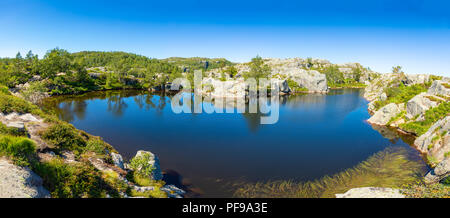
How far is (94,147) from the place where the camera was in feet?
66.1

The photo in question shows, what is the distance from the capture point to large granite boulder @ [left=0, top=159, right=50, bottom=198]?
958 centimetres

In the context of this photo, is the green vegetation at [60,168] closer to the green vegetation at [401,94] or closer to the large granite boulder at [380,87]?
the green vegetation at [401,94]

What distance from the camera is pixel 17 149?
40.9 feet

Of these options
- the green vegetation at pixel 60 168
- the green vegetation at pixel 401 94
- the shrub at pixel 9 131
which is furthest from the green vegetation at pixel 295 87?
the shrub at pixel 9 131

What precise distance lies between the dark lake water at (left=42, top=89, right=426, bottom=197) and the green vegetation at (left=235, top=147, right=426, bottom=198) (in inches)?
53.9

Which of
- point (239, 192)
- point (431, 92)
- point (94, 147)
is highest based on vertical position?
point (431, 92)

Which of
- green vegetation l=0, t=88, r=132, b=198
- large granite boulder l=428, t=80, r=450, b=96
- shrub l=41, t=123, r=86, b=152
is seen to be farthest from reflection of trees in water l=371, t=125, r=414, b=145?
shrub l=41, t=123, r=86, b=152

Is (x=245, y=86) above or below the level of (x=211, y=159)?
above

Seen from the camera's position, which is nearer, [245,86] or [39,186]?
[39,186]

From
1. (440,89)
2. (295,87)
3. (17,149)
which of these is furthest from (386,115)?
(295,87)
